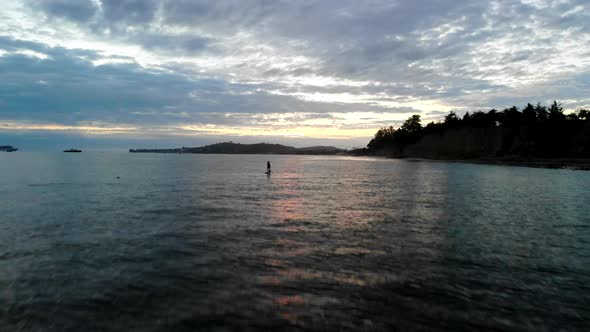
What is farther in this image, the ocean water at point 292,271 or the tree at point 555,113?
the tree at point 555,113

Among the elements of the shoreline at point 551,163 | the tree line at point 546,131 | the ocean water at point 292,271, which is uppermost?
the tree line at point 546,131

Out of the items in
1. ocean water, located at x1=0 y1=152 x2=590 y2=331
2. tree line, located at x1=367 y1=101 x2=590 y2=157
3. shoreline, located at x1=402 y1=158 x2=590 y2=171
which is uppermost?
tree line, located at x1=367 y1=101 x2=590 y2=157

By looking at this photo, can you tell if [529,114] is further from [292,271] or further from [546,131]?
[292,271]

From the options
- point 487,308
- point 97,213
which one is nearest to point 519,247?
point 487,308

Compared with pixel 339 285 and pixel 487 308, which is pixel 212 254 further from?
pixel 487 308

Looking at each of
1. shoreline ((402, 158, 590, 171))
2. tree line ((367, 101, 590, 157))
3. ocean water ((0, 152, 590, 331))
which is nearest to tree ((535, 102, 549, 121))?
tree line ((367, 101, 590, 157))

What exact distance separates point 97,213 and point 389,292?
80.5ft

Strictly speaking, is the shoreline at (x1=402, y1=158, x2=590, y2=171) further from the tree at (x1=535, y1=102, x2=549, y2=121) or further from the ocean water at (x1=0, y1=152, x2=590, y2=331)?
the ocean water at (x1=0, y1=152, x2=590, y2=331)

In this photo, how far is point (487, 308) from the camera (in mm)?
10188

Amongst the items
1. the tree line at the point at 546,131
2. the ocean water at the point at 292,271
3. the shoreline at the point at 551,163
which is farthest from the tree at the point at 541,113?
the ocean water at the point at 292,271

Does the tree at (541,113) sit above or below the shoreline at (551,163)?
above

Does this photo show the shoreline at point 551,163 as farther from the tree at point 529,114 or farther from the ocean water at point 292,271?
the ocean water at point 292,271

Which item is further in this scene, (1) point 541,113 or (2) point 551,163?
(1) point 541,113

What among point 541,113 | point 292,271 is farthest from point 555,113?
point 292,271
